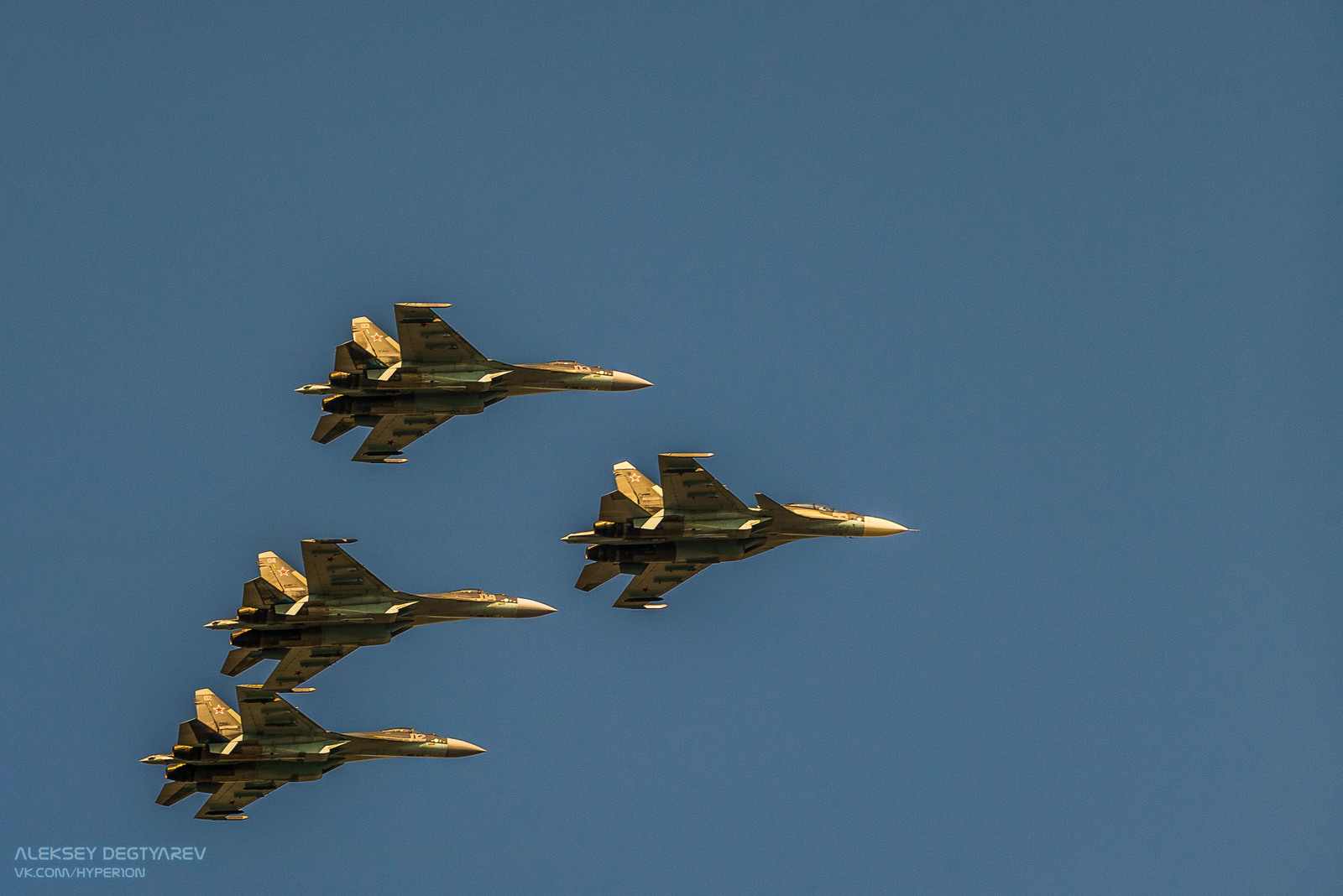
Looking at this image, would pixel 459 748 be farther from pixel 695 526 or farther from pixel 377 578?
pixel 695 526

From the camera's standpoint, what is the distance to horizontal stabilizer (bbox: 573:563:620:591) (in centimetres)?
9656

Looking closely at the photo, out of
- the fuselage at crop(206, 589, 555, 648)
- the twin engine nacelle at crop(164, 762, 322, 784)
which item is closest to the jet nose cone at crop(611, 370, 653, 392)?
the fuselage at crop(206, 589, 555, 648)

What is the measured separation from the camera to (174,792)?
317 feet

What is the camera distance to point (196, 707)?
3878 inches

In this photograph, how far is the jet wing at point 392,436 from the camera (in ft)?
316

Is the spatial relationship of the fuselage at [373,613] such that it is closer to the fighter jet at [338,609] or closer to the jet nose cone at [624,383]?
the fighter jet at [338,609]

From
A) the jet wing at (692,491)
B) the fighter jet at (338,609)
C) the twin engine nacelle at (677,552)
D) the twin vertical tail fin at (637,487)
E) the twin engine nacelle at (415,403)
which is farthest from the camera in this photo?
the twin vertical tail fin at (637,487)

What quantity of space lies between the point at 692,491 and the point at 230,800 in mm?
28112

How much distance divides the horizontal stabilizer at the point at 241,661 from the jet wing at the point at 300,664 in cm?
116

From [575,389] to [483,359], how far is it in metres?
4.67

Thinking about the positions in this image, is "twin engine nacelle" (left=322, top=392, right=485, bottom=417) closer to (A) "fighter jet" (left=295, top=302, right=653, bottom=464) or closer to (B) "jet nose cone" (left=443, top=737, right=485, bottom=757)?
(A) "fighter jet" (left=295, top=302, right=653, bottom=464)

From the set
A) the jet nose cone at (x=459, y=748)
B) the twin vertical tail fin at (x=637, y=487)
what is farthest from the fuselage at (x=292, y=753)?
the twin vertical tail fin at (x=637, y=487)

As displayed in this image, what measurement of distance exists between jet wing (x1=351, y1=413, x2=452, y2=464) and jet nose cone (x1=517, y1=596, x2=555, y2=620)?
9594 millimetres

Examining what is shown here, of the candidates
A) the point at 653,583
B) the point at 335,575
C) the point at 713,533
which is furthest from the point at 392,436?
the point at 713,533
